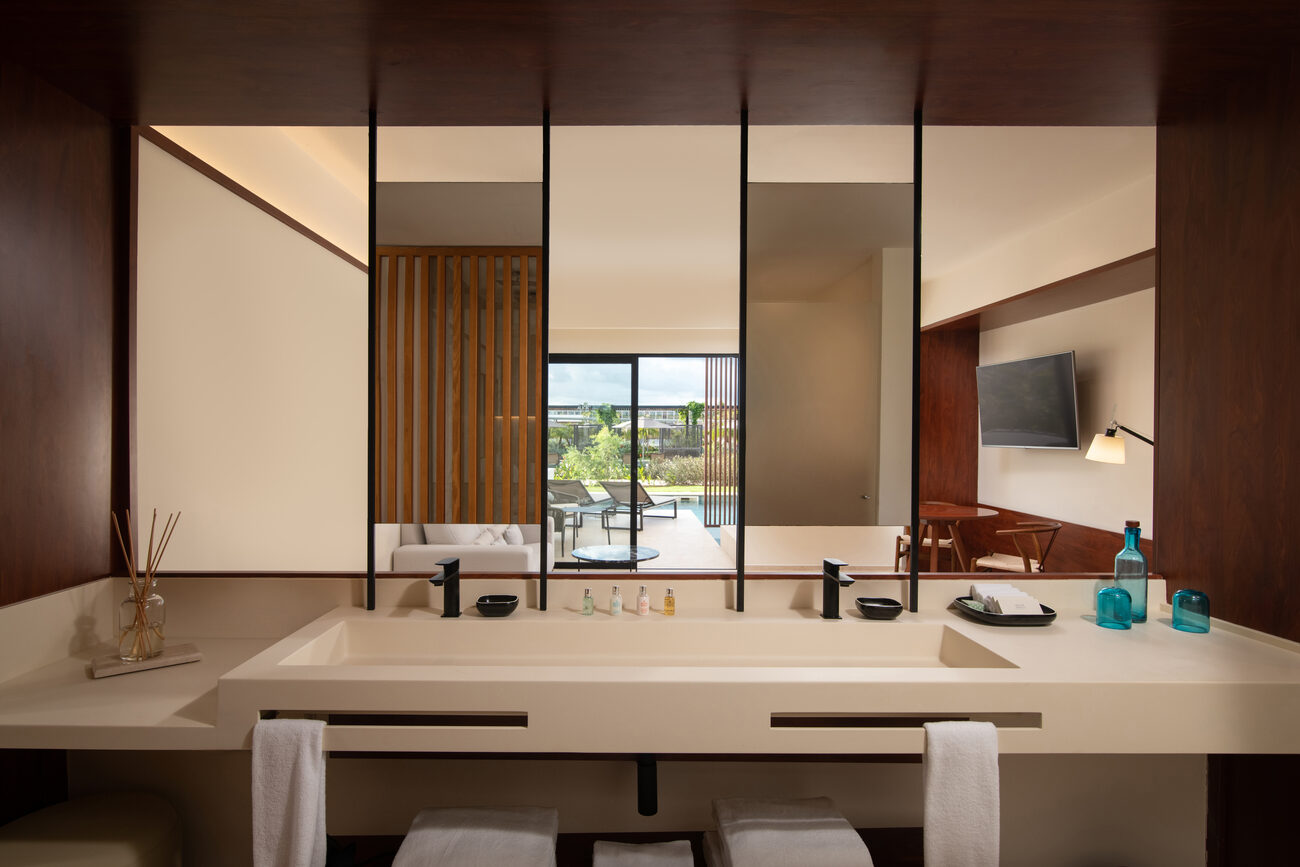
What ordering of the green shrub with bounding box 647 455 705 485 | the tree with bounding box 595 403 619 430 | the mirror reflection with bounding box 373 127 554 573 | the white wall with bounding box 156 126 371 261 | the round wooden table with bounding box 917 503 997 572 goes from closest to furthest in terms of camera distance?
the mirror reflection with bounding box 373 127 554 573 → the white wall with bounding box 156 126 371 261 → the round wooden table with bounding box 917 503 997 572 → the tree with bounding box 595 403 619 430 → the green shrub with bounding box 647 455 705 485

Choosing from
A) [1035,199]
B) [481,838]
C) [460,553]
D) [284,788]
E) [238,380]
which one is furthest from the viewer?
[460,553]

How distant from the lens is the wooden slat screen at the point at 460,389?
6.52 feet

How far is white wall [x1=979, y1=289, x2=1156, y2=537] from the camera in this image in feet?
12.8

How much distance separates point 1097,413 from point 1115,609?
3087mm

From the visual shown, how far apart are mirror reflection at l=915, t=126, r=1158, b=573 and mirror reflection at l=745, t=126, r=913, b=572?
963mm

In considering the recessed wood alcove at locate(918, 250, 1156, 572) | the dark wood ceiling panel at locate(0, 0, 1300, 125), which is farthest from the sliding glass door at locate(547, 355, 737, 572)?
the dark wood ceiling panel at locate(0, 0, 1300, 125)

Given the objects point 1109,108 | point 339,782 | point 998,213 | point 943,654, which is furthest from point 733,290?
point 339,782

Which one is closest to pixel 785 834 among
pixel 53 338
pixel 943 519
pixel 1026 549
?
pixel 53 338

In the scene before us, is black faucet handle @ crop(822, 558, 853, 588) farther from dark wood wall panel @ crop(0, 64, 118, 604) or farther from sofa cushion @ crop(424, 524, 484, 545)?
sofa cushion @ crop(424, 524, 484, 545)

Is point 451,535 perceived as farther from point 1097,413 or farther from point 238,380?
point 1097,413

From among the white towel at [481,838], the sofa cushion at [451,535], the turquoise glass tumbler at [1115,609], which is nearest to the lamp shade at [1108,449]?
the turquoise glass tumbler at [1115,609]

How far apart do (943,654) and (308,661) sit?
168 cm

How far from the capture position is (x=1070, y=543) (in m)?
4.48

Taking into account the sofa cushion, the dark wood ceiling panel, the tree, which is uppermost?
the dark wood ceiling panel
